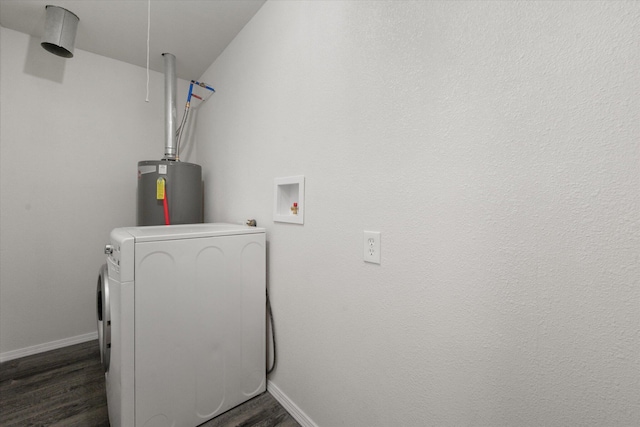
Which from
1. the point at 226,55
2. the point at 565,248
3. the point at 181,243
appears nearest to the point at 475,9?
the point at 565,248

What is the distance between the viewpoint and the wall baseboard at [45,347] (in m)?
1.94

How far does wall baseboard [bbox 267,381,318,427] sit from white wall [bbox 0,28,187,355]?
1792 millimetres

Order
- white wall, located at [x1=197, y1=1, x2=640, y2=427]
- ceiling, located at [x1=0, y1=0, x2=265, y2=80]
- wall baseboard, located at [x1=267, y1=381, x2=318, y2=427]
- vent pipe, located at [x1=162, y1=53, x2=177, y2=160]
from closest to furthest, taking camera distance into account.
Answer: white wall, located at [x1=197, y1=1, x2=640, y2=427], wall baseboard, located at [x1=267, y1=381, x2=318, y2=427], ceiling, located at [x1=0, y1=0, x2=265, y2=80], vent pipe, located at [x1=162, y1=53, x2=177, y2=160]

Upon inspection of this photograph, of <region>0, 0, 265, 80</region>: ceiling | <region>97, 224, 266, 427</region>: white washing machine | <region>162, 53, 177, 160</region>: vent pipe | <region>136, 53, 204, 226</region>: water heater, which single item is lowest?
<region>97, 224, 266, 427</region>: white washing machine

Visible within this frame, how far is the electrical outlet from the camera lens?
1.01 m

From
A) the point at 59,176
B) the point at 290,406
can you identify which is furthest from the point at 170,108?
the point at 290,406

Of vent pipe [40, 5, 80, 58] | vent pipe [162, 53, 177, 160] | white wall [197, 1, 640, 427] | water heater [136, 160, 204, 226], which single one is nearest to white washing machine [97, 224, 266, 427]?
white wall [197, 1, 640, 427]

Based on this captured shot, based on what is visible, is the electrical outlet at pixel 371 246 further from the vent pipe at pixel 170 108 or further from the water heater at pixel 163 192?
the vent pipe at pixel 170 108

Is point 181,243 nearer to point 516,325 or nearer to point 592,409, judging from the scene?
point 516,325

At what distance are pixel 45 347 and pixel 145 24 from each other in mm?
2513

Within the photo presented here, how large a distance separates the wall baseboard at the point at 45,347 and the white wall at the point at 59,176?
0.06 feet

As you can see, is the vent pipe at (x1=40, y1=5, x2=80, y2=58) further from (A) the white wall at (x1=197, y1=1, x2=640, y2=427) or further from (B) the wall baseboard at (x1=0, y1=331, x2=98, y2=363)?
(B) the wall baseboard at (x1=0, y1=331, x2=98, y2=363)

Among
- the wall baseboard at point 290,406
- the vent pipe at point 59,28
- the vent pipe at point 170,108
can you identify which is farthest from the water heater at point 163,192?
the wall baseboard at point 290,406

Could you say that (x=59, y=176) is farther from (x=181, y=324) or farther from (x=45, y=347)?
(x=181, y=324)
